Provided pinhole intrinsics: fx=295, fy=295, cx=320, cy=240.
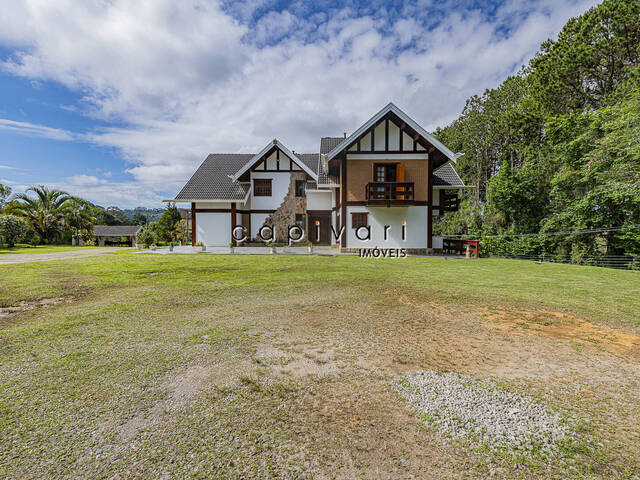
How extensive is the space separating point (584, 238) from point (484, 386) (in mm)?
20580

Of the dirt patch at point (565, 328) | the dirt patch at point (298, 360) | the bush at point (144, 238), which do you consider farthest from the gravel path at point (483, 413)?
the bush at point (144, 238)

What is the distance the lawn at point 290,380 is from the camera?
1876mm

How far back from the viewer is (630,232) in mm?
15570

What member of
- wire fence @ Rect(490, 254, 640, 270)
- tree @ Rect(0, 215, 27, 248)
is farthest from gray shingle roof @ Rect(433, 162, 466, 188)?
tree @ Rect(0, 215, 27, 248)

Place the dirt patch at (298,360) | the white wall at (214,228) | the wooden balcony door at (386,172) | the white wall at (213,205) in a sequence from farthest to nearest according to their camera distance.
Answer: the white wall at (214,228), the white wall at (213,205), the wooden balcony door at (386,172), the dirt patch at (298,360)

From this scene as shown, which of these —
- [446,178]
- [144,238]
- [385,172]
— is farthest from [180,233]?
[446,178]

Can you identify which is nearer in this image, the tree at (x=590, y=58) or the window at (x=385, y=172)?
the tree at (x=590, y=58)

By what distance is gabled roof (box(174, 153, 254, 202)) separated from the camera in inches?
846

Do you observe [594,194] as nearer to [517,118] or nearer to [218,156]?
[517,118]

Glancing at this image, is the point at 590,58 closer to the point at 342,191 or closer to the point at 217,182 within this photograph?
the point at 342,191

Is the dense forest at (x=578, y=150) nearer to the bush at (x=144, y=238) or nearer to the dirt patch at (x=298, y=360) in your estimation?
the dirt patch at (x=298, y=360)

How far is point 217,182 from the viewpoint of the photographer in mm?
22875

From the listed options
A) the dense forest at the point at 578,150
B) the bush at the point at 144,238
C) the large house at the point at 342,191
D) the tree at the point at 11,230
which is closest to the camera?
the dense forest at the point at 578,150

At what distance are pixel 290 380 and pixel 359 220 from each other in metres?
15.8
